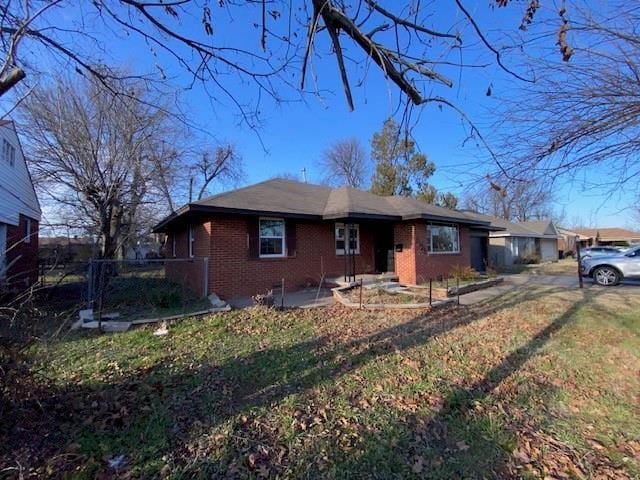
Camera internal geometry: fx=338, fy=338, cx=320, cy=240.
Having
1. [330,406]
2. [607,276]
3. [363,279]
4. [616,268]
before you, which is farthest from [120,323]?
[616,268]

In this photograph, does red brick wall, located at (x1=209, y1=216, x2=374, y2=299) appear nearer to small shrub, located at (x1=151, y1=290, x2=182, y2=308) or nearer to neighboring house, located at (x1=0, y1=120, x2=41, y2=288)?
small shrub, located at (x1=151, y1=290, x2=182, y2=308)

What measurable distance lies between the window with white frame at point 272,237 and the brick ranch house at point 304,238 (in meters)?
0.03

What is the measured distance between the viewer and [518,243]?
98.7 feet

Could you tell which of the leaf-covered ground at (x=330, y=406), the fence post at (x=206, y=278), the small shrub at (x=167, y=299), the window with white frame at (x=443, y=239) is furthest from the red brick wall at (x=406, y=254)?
the small shrub at (x=167, y=299)

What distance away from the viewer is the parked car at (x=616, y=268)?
519 inches

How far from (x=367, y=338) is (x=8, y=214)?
12.3 metres

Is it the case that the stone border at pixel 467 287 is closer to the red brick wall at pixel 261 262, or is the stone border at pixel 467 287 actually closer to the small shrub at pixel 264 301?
the red brick wall at pixel 261 262

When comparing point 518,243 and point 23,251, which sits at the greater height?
point 518,243

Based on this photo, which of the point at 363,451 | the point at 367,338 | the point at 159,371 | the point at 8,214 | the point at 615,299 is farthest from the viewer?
the point at 8,214

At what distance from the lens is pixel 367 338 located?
618 cm

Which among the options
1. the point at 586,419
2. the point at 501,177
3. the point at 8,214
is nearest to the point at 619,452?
the point at 586,419

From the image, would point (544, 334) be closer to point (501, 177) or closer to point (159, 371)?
point (501, 177)

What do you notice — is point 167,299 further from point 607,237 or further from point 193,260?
point 607,237

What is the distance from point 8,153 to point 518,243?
3402 centimetres
